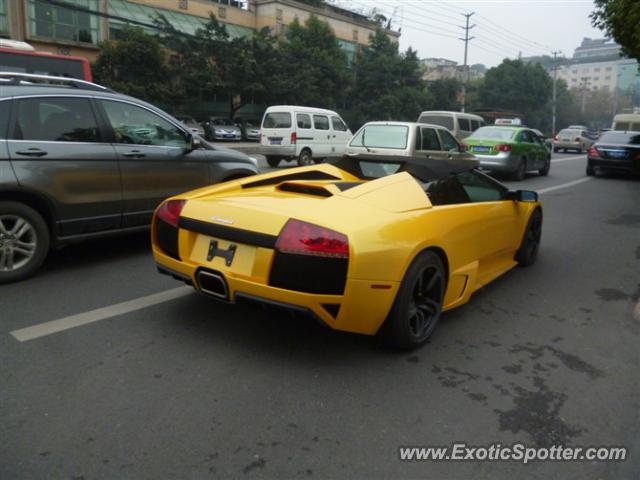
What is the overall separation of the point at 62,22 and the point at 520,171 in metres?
32.4

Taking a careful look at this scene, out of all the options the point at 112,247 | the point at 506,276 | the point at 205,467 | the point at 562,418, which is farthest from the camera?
the point at 112,247

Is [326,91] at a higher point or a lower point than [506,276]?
higher

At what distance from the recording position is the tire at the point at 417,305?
3473 mm

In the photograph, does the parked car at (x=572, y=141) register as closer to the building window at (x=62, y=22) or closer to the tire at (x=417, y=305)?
the building window at (x=62, y=22)

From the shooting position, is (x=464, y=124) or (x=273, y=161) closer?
(x=273, y=161)

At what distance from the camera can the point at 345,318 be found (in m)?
3.29

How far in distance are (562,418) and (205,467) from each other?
1857mm

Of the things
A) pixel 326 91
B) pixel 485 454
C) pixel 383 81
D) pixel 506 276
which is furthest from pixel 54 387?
pixel 383 81

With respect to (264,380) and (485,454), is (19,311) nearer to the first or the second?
(264,380)

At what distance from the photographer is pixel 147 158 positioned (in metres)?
5.69

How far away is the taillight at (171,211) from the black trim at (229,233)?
3.7 inches

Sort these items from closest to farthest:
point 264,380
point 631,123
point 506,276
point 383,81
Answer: point 264,380
point 506,276
point 631,123
point 383,81

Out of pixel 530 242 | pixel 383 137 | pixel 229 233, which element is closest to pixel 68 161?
pixel 229 233

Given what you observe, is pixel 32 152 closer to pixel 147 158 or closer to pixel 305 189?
pixel 147 158
